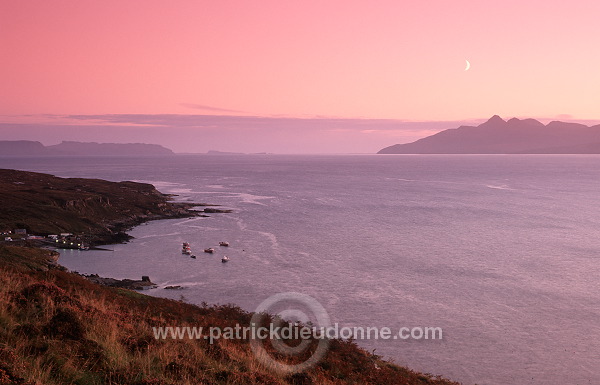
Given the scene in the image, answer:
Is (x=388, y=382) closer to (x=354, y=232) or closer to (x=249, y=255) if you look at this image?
(x=249, y=255)

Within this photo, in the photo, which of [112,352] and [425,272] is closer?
[112,352]

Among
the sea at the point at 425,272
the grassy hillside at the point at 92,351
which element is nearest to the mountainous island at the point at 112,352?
the grassy hillside at the point at 92,351

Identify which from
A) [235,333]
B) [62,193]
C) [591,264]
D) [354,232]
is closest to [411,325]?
[235,333]

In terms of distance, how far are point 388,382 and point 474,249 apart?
5878 centimetres

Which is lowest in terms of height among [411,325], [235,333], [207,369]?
[411,325]

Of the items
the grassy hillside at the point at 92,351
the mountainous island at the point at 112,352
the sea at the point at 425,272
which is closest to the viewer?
the grassy hillside at the point at 92,351

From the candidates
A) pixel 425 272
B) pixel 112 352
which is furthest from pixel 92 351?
pixel 425 272

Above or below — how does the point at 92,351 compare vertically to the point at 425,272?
above

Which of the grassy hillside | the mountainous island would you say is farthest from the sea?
the grassy hillside

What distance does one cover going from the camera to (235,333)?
18781 mm

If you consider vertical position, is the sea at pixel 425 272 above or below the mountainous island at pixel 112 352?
below

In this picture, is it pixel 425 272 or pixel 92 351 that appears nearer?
pixel 92 351

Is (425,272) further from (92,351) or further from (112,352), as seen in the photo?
(92,351)

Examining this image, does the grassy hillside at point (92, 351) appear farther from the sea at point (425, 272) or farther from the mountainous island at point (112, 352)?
the sea at point (425, 272)
